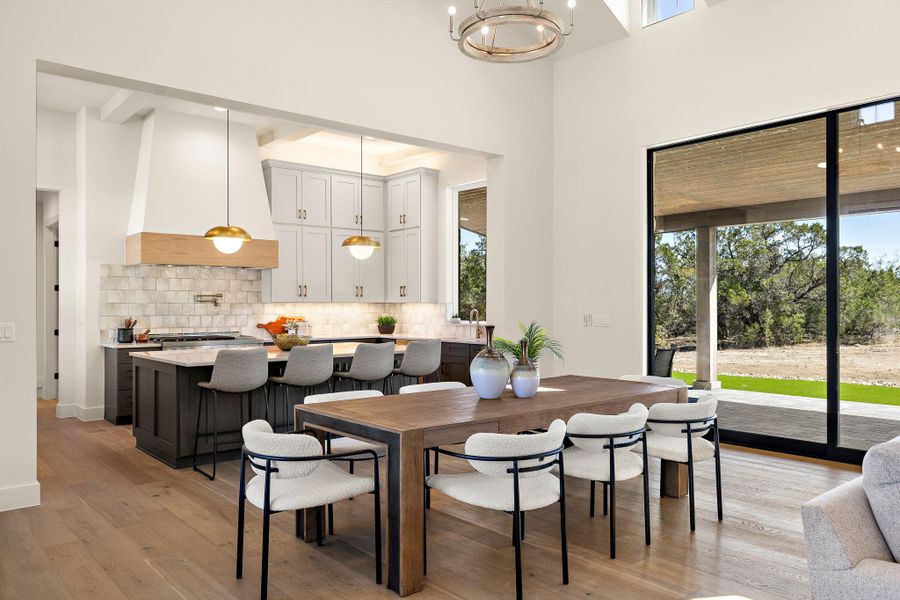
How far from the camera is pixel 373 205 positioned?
30.3 ft

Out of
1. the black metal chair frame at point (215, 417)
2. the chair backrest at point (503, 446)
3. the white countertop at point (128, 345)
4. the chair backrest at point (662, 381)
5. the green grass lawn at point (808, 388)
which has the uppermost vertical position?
the white countertop at point (128, 345)

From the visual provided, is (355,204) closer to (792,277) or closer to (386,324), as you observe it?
(386,324)

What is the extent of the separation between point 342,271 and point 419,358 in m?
3.34

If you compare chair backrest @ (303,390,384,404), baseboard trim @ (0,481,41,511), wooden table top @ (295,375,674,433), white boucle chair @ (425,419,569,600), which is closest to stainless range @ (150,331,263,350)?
baseboard trim @ (0,481,41,511)

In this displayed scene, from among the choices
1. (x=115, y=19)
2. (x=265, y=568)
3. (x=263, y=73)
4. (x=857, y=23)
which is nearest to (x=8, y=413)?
(x=265, y=568)

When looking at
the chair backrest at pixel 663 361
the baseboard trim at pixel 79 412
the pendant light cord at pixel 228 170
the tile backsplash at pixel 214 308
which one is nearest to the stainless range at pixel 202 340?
the tile backsplash at pixel 214 308

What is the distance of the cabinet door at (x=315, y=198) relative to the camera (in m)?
8.54

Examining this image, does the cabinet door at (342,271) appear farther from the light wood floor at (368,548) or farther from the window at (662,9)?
the window at (662,9)

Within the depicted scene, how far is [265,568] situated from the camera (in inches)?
107

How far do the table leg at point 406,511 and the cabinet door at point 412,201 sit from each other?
6.21m

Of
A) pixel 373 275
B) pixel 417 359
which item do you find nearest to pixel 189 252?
pixel 373 275

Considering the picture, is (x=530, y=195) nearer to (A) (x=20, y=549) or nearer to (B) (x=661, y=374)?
(B) (x=661, y=374)

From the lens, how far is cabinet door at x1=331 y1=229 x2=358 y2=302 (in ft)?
29.0

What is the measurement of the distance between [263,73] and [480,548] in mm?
3703
